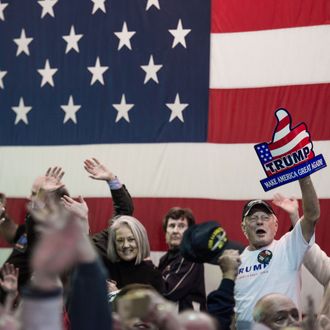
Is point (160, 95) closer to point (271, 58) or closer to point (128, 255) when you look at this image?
point (271, 58)

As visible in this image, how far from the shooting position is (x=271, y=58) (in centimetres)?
464

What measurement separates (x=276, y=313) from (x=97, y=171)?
82.8 inches

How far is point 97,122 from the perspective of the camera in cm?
504

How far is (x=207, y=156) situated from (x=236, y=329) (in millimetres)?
1465

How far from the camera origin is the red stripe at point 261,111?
177 inches

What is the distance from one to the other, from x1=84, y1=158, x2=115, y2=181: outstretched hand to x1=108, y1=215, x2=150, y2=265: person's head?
522mm

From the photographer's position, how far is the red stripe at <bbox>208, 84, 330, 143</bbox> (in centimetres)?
448

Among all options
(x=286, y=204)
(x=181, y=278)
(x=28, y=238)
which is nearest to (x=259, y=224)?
(x=286, y=204)

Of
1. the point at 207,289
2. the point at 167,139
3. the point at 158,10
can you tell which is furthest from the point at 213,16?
the point at 207,289

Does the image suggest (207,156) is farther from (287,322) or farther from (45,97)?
(287,322)

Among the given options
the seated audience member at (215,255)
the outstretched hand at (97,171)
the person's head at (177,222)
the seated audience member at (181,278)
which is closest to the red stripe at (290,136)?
the seated audience member at (181,278)

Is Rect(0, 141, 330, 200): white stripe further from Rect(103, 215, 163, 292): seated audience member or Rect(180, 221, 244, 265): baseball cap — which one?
Rect(180, 221, 244, 265): baseball cap

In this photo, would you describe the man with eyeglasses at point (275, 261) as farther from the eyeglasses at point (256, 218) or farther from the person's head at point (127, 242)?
the person's head at point (127, 242)

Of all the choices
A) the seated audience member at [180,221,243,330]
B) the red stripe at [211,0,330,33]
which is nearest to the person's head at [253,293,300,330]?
the seated audience member at [180,221,243,330]
